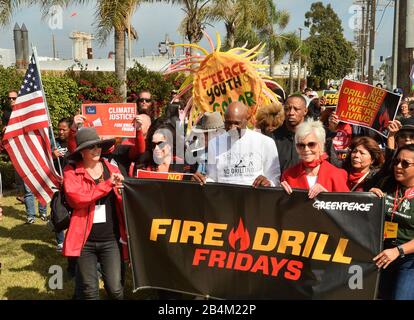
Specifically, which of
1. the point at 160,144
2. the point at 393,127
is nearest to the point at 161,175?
the point at 160,144

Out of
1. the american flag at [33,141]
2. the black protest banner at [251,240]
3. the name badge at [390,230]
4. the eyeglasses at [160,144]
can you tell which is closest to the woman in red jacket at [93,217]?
the black protest banner at [251,240]

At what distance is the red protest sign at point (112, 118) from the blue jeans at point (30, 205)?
2.65 metres

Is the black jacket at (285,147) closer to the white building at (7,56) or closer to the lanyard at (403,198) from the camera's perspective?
the lanyard at (403,198)

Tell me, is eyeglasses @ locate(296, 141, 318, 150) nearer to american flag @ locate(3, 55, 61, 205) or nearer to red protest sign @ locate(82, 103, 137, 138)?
red protest sign @ locate(82, 103, 137, 138)

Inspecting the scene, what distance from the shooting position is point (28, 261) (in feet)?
19.5

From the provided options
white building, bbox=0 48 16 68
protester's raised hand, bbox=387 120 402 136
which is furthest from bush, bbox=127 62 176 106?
white building, bbox=0 48 16 68

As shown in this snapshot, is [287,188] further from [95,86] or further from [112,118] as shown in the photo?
[95,86]

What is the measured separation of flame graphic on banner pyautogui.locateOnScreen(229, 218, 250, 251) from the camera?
11.8 ft

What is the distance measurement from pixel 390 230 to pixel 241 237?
1093mm

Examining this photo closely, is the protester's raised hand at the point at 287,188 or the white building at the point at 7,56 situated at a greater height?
the white building at the point at 7,56

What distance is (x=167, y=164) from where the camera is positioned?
4.48 meters

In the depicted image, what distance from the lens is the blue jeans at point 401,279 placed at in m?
3.33
